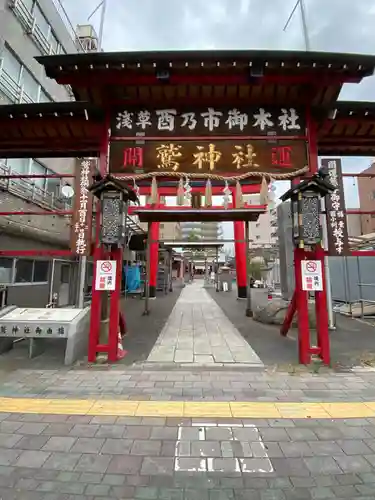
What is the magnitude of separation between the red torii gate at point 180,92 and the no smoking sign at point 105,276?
30 centimetres

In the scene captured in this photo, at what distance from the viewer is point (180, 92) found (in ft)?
17.2

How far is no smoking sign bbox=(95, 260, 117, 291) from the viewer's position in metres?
A: 5.03

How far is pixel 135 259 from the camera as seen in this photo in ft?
68.6

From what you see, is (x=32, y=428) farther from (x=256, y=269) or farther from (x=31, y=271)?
(x=256, y=269)

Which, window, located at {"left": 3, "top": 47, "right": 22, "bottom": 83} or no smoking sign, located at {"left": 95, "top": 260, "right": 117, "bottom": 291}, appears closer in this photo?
no smoking sign, located at {"left": 95, "top": 260, "right": 117, "bottom": 291}

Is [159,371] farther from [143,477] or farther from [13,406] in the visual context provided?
[143,477]

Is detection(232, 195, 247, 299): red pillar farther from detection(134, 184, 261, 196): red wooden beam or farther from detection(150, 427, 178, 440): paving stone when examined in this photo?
detection(150, 427, 178, 440): paving stone

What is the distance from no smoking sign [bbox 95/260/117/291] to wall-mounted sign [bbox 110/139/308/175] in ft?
6.36

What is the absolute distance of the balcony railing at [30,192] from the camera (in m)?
8.03

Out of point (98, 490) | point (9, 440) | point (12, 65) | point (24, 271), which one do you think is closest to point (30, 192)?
point (24, 271)

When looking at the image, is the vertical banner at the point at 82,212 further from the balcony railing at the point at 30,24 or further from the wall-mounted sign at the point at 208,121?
the balcony railing at the point at 30,24

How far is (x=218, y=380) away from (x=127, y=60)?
5.61m

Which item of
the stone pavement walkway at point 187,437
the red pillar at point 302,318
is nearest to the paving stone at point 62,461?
the stone pavement walkway at point 187,437

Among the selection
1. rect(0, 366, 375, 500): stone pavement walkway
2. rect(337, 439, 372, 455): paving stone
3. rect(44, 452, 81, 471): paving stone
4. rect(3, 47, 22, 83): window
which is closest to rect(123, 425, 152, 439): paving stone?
rect(0, 366, 375, 500): stone pavement walkway
